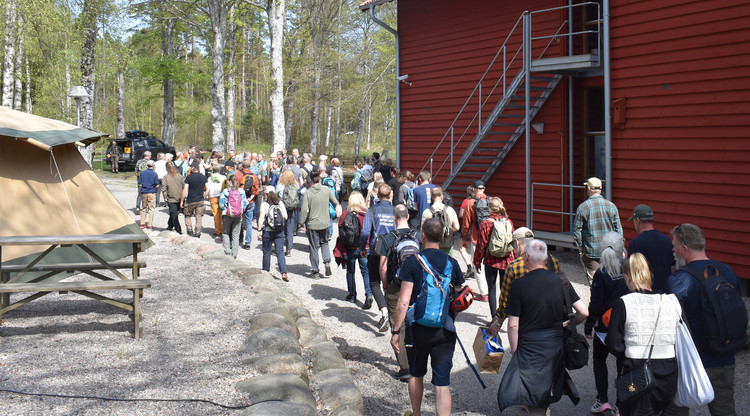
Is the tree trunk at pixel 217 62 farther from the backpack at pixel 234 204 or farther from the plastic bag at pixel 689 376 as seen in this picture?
the plastic bag at pixel 689 376

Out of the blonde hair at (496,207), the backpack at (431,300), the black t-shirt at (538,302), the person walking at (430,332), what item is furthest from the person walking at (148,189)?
the black t-shirt at (538,302)

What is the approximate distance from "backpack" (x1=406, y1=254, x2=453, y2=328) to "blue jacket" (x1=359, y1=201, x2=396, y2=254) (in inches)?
125

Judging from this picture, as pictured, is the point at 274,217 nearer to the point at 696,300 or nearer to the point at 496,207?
the point at 496,207

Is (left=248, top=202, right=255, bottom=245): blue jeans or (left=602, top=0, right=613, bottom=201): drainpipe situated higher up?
(left=602, top=0, right=613, bottom=201): drainpipe

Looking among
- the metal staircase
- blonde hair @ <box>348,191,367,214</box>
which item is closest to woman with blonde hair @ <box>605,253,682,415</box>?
blonde hair @ <box>348,191,367,214</box>

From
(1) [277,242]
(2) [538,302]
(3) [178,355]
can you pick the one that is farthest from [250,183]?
(2) [538,302]

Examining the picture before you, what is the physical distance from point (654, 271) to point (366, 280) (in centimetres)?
423

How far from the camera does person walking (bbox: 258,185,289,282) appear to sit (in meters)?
10.8

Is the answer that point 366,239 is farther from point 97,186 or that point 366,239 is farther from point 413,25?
point 413,25

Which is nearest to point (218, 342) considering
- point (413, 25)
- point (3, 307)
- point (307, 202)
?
point (3, 307)

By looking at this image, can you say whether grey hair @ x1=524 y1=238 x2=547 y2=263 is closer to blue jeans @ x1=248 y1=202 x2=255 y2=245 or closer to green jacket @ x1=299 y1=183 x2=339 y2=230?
green jacket @ x1=299 y1=183 x2=339 y2=230

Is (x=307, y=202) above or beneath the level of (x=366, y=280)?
above

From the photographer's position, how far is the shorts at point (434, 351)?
5.12 meters

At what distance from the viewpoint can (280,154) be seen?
2014cm
